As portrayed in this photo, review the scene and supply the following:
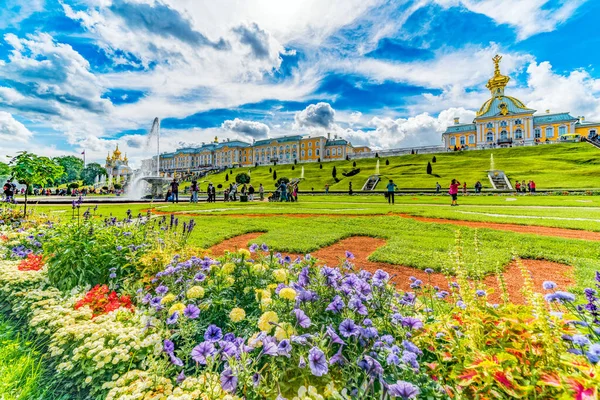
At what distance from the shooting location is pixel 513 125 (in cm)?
6669

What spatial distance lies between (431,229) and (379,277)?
6.46 metres

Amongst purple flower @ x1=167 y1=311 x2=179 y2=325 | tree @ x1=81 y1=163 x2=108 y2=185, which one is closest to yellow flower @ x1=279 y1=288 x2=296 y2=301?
purple flower @ x1=167 y1=311 x2=179 y2=325

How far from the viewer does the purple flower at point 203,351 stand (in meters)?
1.59

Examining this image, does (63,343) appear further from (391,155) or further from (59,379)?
(391,155)

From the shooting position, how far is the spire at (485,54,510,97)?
72.1 m

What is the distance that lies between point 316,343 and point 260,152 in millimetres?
107344

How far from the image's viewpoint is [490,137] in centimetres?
6881

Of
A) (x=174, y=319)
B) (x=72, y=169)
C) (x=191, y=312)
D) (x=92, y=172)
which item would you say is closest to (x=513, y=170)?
(x=191, y=312)

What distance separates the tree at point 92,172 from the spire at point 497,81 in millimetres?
118000

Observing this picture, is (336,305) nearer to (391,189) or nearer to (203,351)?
(203,351)

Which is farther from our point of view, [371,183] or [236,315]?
[371,183]

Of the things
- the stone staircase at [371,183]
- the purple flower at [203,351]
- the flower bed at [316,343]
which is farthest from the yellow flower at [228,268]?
the stone staircase at [371,183]

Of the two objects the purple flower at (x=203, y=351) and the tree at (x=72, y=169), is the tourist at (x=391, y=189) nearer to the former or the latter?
the purple flower at (x=203, y=351)

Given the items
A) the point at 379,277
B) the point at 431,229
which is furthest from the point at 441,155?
the point at 379,277
